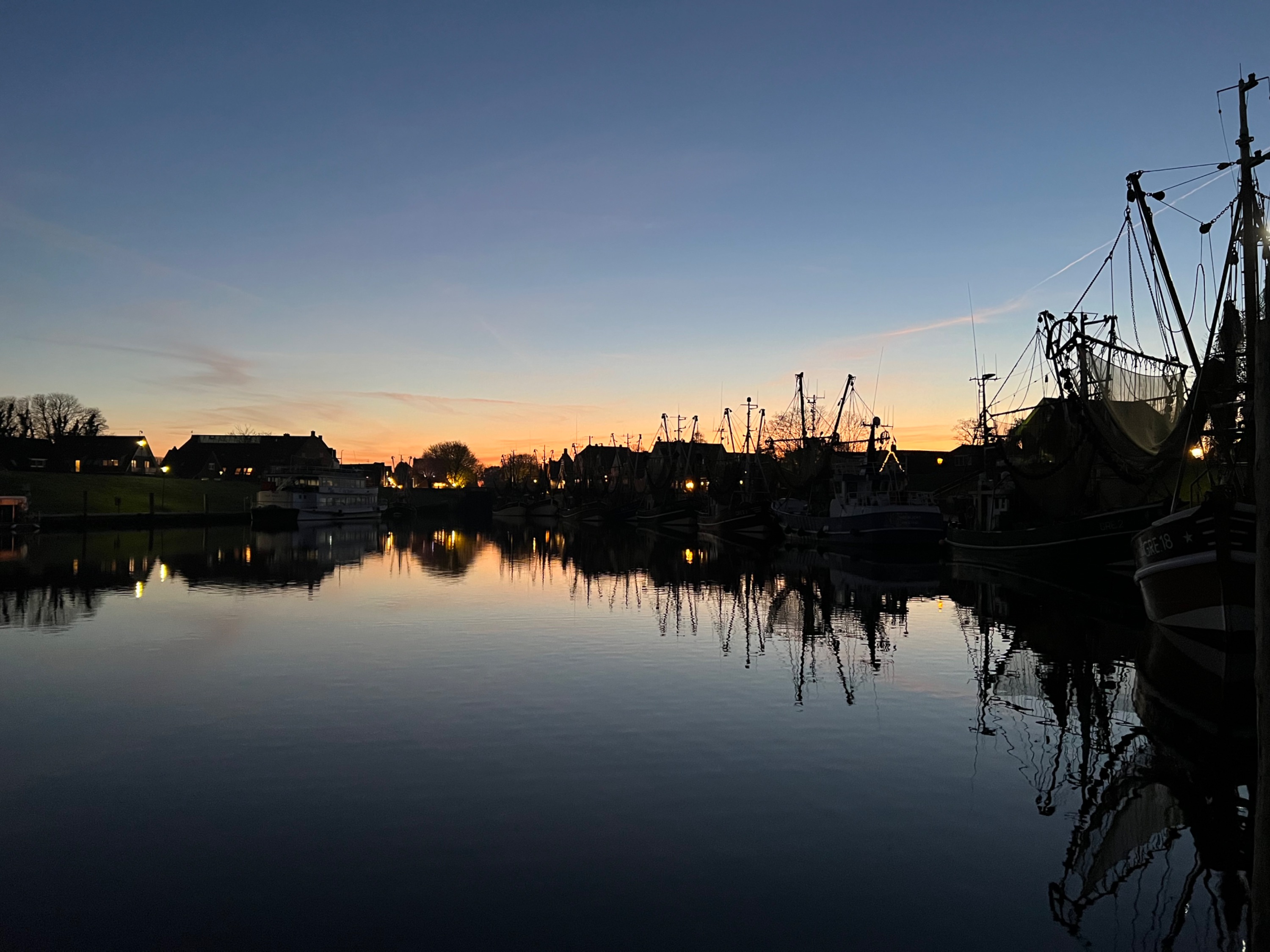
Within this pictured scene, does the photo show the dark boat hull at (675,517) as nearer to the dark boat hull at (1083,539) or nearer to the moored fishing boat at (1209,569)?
the dark boat hull at (1083,539)

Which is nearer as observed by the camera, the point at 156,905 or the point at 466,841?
the point at 156,905

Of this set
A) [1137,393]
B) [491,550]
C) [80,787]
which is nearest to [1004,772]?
[80,787]

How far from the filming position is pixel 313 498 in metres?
109

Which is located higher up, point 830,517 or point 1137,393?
point 1137,393

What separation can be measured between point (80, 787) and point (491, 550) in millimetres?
58489

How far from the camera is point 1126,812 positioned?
10.5 meters

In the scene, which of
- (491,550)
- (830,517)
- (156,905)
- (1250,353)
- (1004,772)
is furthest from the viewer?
(491,550)

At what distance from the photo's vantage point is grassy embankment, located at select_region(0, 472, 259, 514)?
301 ft

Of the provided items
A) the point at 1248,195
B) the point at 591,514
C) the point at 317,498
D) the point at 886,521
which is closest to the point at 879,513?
the point at 886,521

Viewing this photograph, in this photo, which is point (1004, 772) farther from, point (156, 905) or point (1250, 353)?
point (1250, 353)

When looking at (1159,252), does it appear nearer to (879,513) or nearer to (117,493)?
(879,513)

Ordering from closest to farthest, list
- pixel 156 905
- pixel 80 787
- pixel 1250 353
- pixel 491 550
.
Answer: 1. pixel 156 905
2. pixel 80 787
3. pixel 1250 353
4. pixel 491 550

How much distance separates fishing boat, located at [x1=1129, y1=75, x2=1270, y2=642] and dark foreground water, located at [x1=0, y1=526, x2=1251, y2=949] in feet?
4.37

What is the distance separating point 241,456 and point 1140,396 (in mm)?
166291
